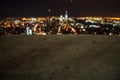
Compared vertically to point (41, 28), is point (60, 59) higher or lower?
higher

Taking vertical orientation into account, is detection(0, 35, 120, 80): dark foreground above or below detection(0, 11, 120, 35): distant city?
above

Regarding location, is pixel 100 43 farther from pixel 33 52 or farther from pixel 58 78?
pixel 58 78

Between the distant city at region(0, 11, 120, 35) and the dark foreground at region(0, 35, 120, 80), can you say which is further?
the distant city at region(0, 11, 120, 35)

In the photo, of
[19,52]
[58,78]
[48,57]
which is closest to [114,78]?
[58,78]

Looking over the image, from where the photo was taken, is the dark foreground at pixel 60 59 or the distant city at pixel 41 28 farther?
the distant city at pixel 41 28

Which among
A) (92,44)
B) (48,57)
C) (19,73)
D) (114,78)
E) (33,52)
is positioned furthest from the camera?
(92,44)

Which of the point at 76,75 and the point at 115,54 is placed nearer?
the point at 76,75

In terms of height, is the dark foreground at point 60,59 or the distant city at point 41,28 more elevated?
the dark foreground at point 60,59

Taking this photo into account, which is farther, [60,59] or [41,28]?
[41,28]
